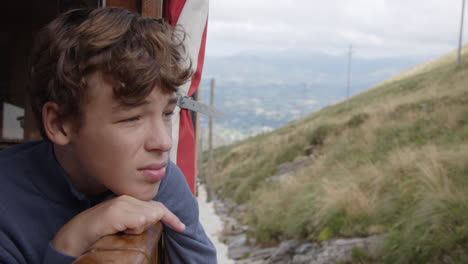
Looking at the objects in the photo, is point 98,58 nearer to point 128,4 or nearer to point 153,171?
point 153,171

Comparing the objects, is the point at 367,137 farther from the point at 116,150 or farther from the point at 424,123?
the point at 116,150

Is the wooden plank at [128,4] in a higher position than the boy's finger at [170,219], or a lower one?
higher

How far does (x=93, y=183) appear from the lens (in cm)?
127

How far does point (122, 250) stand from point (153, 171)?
0.96 ft

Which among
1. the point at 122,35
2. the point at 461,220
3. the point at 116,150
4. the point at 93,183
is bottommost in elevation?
the point at 461,220

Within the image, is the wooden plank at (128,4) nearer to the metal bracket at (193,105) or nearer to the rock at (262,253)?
the metal bracket at (193,105)

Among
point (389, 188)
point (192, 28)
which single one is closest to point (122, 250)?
point (192, 28)

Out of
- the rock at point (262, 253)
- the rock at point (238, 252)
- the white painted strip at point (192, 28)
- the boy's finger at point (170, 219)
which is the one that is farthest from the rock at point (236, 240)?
the boy's finger at point (170, 219)

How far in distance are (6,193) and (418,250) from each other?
4.84 meters

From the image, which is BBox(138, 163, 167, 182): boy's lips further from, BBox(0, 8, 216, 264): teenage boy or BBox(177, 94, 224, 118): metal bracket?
BBox(177, 94, 224, 118): metal bracket

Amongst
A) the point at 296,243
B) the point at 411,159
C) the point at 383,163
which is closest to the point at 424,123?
the point at 383,163

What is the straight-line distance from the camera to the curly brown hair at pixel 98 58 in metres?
1.08

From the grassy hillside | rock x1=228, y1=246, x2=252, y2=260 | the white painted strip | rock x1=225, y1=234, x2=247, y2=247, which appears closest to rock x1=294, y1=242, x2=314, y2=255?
the grassy hillside

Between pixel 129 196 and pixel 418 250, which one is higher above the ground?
pixel 129 196
